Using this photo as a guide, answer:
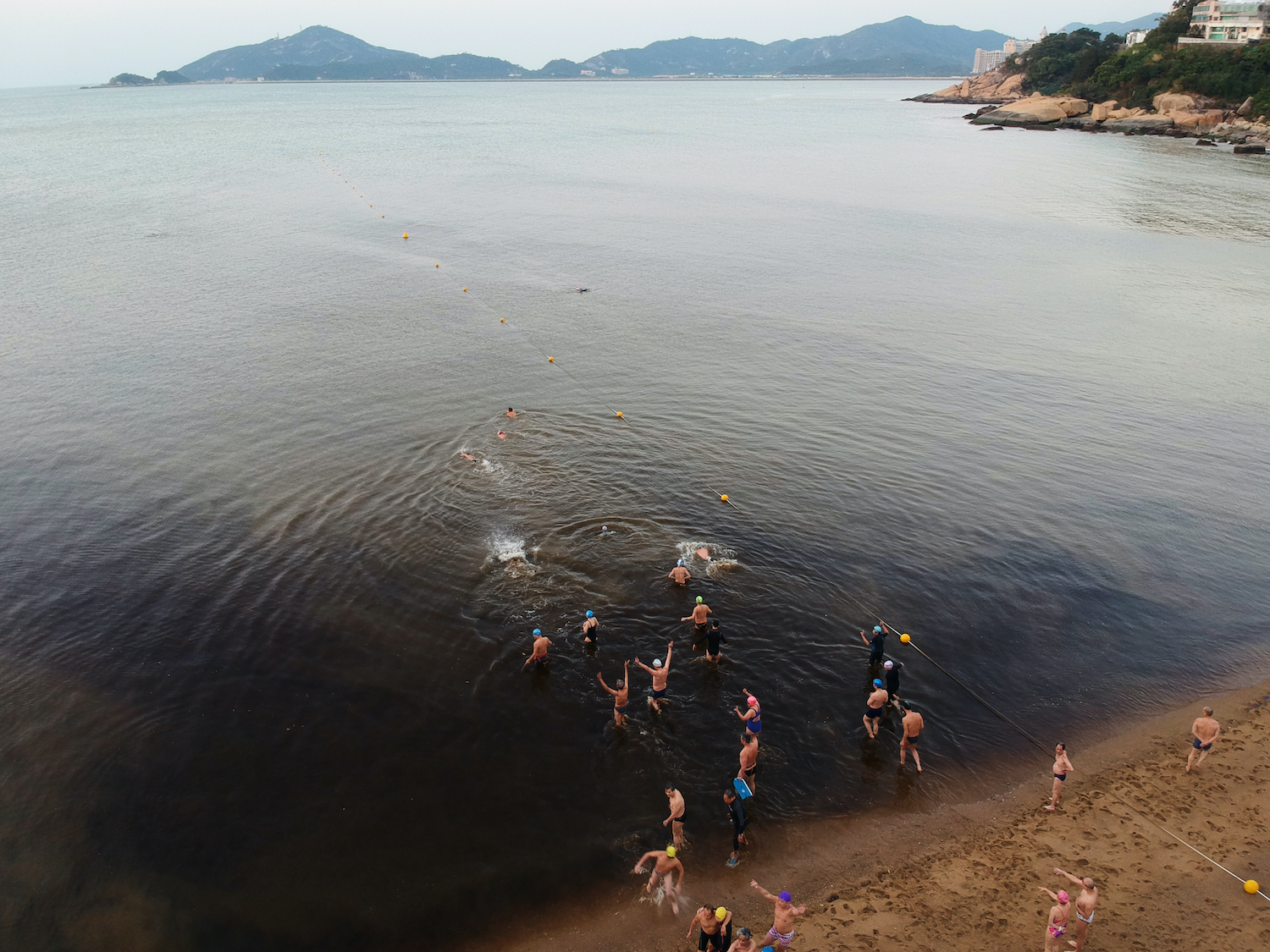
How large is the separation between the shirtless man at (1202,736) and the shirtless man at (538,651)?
13691mm

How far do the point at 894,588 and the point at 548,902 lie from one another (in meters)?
12.9

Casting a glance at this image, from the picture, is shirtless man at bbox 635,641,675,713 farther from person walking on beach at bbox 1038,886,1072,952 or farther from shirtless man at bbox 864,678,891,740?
person walking on beach at bbox 1038,886,1072,952

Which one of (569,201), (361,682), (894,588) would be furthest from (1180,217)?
(361,682)

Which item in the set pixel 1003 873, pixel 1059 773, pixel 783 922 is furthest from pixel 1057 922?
pixel 783 922

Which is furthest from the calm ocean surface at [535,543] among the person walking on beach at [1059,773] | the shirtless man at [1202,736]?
the shirtless man at [1202,736]

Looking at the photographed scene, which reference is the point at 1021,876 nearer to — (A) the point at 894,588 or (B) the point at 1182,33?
(A) the point at 894,588

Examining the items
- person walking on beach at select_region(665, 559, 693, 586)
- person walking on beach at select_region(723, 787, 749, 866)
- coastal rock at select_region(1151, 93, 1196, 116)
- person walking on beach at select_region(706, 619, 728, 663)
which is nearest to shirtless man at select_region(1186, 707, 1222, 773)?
person walking on beach at select_region(723, 787, 749, 866)

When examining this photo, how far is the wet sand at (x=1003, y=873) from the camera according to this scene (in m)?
13.4

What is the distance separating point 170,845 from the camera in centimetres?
1519

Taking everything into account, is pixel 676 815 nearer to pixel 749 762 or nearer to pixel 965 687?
pixel 749 762

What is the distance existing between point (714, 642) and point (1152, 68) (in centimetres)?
16529

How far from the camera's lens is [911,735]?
55.6 feet

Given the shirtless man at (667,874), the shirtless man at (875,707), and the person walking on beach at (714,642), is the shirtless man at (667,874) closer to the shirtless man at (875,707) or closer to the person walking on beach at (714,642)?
the shirtless man at (875,707)

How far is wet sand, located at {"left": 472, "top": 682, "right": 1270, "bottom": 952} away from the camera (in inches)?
526
